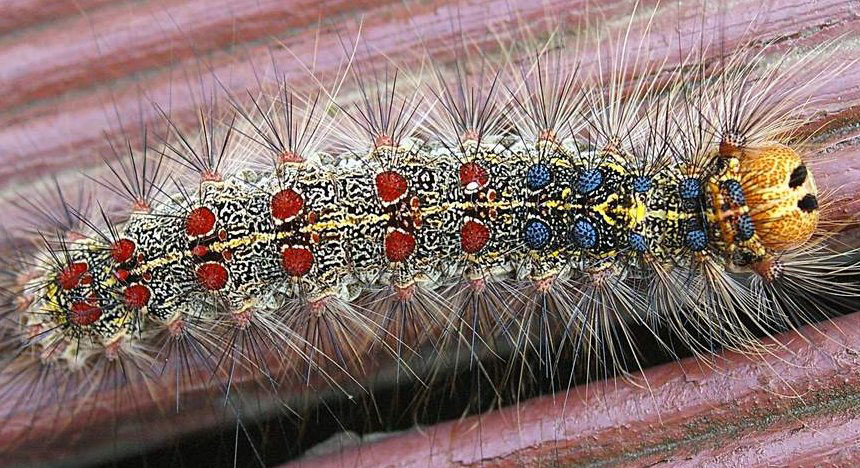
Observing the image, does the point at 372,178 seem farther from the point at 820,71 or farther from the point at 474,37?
the point at 820,71

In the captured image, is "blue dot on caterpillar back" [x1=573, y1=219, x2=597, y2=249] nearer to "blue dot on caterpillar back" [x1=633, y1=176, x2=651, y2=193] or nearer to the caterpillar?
the caterpillar

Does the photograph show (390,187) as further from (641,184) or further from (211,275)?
(641,184)

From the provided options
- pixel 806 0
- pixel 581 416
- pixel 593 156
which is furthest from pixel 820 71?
pixel 581 416

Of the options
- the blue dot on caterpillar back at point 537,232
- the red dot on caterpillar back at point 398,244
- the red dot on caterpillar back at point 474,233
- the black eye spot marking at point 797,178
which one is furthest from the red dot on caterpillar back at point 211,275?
the black eye spot marking at point 797,178

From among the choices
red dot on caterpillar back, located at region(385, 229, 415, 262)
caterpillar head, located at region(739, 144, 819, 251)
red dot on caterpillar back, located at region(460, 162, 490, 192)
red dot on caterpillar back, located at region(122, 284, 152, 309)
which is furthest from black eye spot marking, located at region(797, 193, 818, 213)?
red dot on caterpillar back, located at region(122, 284, 152, 309)

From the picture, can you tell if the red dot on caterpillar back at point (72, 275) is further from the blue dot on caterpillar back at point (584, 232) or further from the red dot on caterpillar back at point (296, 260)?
the blue dot on caterpillar back at point (584, 232)

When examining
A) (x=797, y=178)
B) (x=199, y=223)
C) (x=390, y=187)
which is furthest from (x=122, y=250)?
(x=797, y=178)
